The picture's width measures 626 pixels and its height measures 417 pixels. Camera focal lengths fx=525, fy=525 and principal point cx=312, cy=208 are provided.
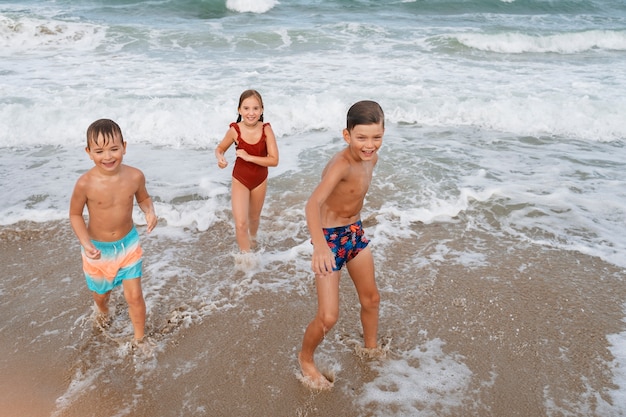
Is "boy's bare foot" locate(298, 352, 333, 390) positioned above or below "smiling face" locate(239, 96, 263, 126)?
below

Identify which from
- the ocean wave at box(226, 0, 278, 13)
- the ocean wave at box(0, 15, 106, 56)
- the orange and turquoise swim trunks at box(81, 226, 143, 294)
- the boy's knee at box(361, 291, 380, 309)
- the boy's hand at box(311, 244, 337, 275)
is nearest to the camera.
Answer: the boy's hand at box(311, 244, 337, 275)

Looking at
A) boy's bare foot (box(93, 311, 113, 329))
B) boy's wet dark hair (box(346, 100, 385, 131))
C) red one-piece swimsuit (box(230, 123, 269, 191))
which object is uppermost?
boy's wet dark hair (box(346, 100, 385, 131))

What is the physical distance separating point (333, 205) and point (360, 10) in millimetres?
16574

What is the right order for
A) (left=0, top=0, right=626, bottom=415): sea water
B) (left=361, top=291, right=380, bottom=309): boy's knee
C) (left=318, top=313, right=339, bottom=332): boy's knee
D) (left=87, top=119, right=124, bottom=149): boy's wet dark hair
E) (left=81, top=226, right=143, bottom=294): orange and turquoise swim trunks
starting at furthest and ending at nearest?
1. (left=0, top=0, right=626, bottom=415): sea water
2. (left=81, top=226, right=143, bottom=294): orange and turquoise swim trunks
3. (left=361, top=291, right=380, bottom=309): boy's knee
4. (left=87, top=119, right=124, bottom=149): boy's wet dark hair
5. (left=318, top=313, right=339, bottom=332): boy's knee

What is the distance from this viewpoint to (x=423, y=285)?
397cm

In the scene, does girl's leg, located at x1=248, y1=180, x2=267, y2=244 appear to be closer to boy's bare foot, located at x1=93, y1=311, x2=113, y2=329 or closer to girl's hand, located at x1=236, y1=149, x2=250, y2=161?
girl's hand, located at x1=236, y1=149, x2=250, y2=161

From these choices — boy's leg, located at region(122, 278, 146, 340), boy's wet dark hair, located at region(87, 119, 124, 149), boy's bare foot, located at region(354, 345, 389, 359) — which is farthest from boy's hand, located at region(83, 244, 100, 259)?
boy's bare foot, located at region(354, 345, 389, 359)

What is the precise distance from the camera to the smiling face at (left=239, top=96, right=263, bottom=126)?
4.20m

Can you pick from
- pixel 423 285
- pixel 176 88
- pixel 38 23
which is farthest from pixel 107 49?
pixel 423 285

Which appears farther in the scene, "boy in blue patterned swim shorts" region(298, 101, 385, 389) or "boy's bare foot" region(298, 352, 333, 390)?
"boy's bare foot" region(298, 352, 333, 390)

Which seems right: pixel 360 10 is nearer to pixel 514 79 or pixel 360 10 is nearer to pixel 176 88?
pixel 514 79

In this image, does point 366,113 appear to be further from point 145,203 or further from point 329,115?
point 329,115

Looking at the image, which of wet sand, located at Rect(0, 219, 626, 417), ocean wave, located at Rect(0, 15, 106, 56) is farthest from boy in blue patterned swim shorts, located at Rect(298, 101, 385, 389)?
ocean wave, located at Rect(0, 15, 106, 56)

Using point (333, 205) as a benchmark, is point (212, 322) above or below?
below
